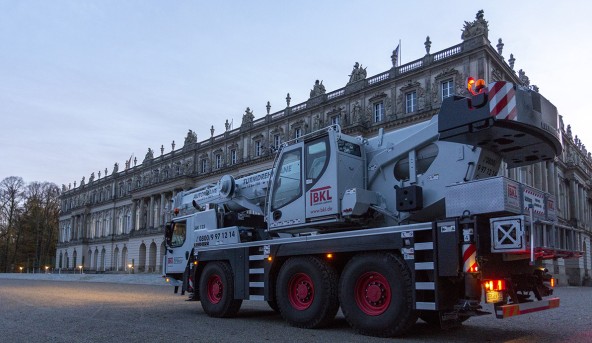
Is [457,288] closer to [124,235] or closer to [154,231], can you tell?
[154,231]

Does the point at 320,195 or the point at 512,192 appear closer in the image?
the point at 512,192

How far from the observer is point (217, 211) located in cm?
1334

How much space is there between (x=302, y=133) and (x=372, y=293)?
46735 mm

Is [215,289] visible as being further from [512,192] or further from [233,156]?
[233,156]

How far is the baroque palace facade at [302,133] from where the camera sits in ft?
132

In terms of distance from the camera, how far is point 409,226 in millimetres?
8258

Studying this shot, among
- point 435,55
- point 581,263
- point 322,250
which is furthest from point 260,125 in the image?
point 322,250

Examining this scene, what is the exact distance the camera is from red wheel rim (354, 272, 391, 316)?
845 cm

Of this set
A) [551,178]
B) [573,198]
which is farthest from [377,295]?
[573,198]

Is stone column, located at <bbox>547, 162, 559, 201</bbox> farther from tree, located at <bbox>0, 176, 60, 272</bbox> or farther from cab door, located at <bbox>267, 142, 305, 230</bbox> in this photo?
tree, located at <bbox>0, 176, 60, 272</bbox>

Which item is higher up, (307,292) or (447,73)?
(447,73)

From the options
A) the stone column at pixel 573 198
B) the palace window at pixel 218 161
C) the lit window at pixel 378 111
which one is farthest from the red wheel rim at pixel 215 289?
the stone column at pixel 573 198

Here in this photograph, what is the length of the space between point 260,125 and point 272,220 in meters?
51.7

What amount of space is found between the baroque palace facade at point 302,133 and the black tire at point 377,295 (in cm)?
221
